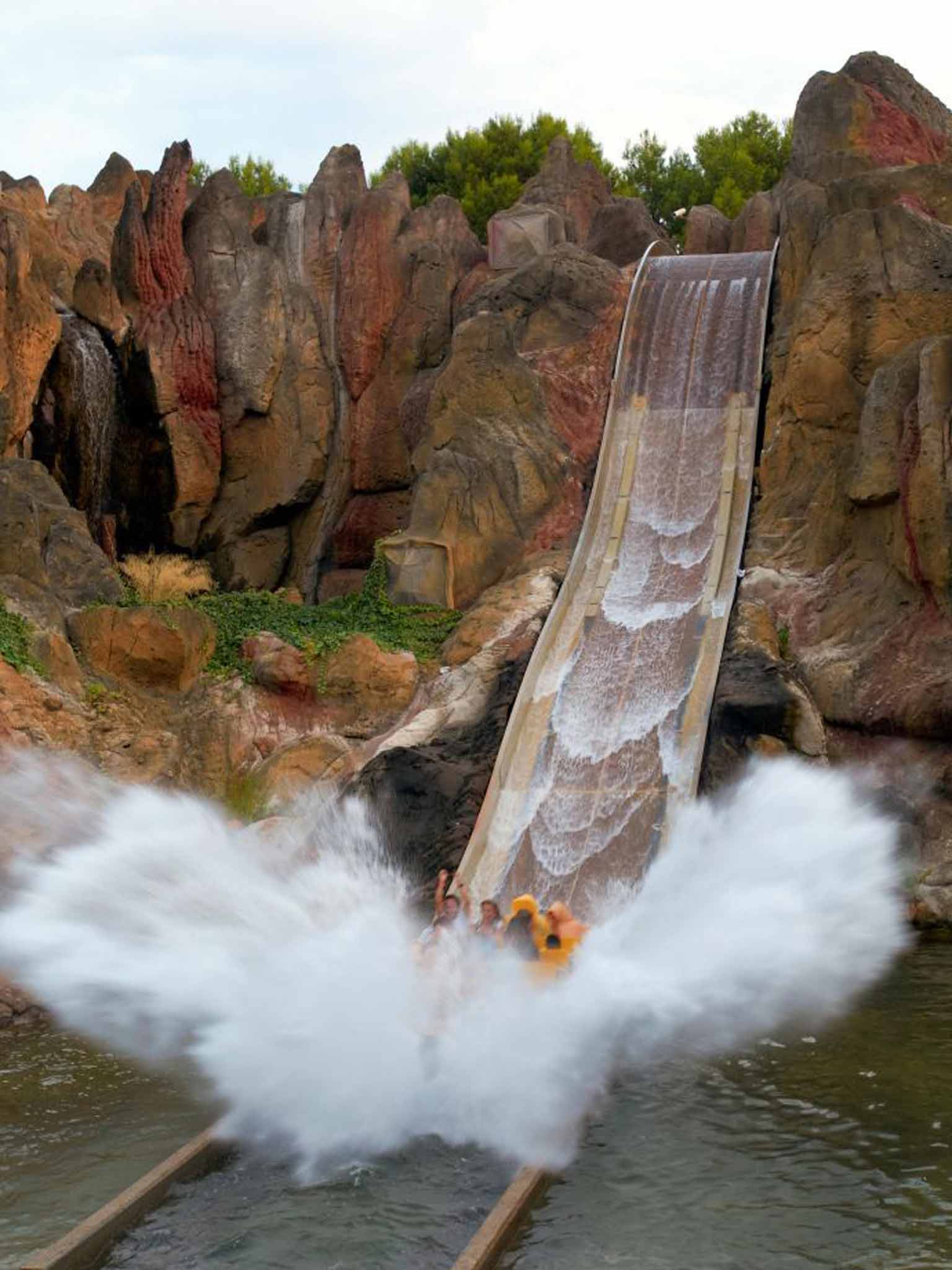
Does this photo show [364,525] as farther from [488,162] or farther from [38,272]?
[488,162]

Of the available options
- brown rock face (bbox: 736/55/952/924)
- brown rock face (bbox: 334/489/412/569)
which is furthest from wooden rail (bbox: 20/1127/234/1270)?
brown rock face (bbox: 334/489/412/569)

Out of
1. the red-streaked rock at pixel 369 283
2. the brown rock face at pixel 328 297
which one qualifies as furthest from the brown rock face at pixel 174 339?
the red-streaked rock at pixel 369 283

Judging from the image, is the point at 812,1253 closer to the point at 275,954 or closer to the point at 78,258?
the point at 275,954

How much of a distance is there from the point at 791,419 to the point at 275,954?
10.8m

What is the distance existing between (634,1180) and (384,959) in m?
2.72

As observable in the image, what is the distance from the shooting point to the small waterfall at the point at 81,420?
22719 mm

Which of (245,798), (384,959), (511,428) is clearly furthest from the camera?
(511,428)

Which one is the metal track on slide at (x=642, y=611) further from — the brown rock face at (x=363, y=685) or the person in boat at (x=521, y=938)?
the person in boat at (x=521, y=938)

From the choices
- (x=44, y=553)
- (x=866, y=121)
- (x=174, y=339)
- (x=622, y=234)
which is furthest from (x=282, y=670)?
(x=866, y=121)

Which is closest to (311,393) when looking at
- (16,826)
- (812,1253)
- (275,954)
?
(16,826)

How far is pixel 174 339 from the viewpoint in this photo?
24.5 meters

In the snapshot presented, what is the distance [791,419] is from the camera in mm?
18797

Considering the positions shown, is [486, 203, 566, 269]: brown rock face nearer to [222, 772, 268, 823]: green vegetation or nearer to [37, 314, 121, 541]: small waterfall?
[37, 314, 121, 541]: small waterfall

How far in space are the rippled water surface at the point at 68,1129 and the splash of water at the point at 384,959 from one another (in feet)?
1.14
